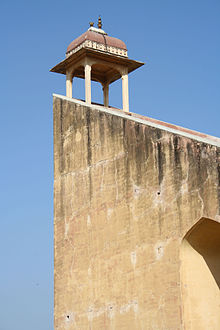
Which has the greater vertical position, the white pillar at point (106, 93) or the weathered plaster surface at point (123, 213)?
the white pillar at point (106, 93)

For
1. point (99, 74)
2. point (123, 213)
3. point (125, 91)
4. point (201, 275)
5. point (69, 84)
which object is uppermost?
point (99, 74)

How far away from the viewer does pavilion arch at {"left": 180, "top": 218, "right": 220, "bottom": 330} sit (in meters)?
10.1

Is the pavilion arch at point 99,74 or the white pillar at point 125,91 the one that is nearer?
the pavilion arch at point 99,74

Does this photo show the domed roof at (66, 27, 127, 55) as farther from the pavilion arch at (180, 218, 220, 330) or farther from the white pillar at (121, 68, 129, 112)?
the pavilion arch at (180, 218, 220, 330)

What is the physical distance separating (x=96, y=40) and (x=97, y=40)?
0.03 metres

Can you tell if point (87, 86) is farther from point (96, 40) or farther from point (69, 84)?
point (96, 40)

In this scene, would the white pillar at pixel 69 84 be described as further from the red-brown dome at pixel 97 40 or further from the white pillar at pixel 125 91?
the white pillar at pixel 125 91

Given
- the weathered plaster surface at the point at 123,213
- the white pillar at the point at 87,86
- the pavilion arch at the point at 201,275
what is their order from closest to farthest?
the pavilion arch at the point at 201,275 < the weathered plaster surface at the point at 123,213 < the white pillar at the point at 87,86

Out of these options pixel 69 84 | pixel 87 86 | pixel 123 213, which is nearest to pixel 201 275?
pixel 123 213

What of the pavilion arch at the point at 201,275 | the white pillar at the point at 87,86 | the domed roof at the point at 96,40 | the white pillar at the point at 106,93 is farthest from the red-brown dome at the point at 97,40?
the pavilion arch at the point at 201,275

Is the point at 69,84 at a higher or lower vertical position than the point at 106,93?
lower

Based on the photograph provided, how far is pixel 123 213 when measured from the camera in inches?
456

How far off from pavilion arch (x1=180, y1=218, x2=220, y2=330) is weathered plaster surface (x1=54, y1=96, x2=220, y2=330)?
11cm

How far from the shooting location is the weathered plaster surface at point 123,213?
10273 mm
